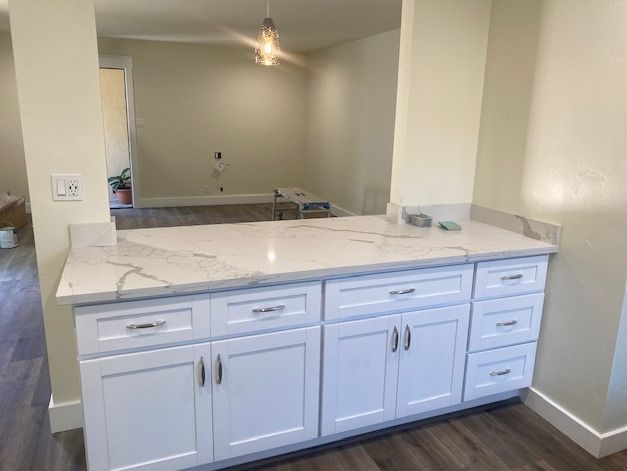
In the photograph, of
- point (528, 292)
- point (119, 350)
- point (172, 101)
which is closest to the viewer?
point (119, 350)

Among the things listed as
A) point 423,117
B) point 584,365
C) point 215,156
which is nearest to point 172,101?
point 215,156

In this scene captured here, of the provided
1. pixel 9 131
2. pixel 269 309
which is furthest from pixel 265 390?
pixel 9 131

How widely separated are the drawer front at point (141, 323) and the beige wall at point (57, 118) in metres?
0.58

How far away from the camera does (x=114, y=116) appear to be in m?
8.27

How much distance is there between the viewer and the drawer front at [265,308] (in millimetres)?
1693

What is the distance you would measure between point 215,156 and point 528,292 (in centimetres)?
595

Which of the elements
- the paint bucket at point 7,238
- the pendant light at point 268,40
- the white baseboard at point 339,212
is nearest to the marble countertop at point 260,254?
the pendant light at point 268,40

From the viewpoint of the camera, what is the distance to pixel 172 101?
703 centimetres

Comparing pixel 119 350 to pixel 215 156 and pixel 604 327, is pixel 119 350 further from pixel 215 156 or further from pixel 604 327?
pixel 215 156

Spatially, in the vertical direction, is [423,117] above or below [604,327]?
above

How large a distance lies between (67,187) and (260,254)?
0.81 meters

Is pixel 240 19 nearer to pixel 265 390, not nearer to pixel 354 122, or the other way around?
pixel 354 122

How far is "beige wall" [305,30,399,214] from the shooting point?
18.3 ft

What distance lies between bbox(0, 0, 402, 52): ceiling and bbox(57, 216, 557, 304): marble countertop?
256 centimetres
